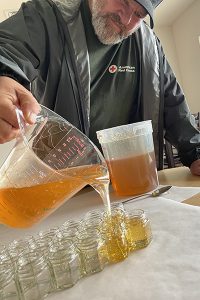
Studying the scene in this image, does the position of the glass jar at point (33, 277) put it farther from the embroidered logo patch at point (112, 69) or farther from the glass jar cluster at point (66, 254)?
the embroidered logo patch at point (112, 69)

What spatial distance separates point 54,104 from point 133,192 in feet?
1.26

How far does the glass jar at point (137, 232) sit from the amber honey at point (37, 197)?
0.30 feet

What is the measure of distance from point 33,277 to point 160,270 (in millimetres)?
170

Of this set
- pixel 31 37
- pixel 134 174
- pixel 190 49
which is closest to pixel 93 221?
pixel 134 174

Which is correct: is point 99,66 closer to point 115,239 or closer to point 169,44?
point 115,239

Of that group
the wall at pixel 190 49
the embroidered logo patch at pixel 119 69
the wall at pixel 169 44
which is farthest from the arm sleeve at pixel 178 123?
the wall at pixel 169 44

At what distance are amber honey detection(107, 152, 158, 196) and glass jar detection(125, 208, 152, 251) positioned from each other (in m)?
0.28

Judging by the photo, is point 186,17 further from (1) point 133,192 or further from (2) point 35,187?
(2) point 35,187

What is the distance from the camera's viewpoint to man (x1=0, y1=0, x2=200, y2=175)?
0.97 metres

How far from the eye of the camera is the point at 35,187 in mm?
537

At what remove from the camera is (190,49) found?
3949 mm

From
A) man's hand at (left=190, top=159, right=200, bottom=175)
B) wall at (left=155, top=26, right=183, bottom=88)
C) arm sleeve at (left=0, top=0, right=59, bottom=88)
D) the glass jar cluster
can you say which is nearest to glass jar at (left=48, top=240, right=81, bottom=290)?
the glass jar cluster

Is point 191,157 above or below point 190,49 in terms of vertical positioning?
below

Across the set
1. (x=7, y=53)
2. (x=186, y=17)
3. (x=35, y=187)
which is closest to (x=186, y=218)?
(x=35, y=187)
